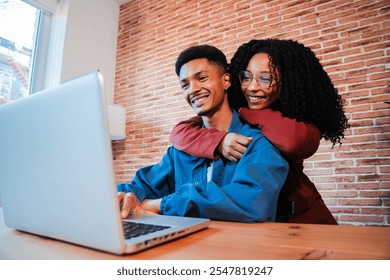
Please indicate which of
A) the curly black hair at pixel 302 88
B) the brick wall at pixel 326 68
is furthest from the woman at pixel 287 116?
the brick wall at pixel 326 68

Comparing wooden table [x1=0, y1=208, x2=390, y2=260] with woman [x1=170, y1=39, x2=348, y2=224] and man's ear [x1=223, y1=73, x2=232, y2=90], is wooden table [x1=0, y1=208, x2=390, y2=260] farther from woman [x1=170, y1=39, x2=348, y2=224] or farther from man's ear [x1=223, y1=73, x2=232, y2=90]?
man's ear [x1=223, y1=73, x2=232, y2=90]

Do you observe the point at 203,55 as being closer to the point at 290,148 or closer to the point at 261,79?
the point at 261,79

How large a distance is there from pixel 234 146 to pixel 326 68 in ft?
6.12

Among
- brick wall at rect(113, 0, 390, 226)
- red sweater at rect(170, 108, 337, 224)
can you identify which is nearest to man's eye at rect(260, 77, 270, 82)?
red sweater at rect(170, 108, 337, 224)

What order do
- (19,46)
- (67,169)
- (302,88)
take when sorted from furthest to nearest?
1. (19,46)
2. (302,88)
3. (67,169)

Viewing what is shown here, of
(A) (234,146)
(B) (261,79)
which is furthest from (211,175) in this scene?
(B) (261,79)

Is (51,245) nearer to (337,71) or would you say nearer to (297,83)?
(297,83)

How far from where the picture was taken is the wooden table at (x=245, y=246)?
1.35 feet

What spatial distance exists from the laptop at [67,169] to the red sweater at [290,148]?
1.69 ft

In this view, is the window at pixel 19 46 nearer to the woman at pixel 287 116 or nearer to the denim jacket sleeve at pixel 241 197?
the woman at pixel 287 116

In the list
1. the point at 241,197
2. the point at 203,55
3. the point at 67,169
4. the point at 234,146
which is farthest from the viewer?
the point at 203,55

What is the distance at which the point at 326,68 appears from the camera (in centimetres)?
239

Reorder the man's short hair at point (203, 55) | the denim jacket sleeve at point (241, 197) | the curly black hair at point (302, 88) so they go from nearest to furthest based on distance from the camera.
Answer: the denim jacket sleeve at point (241, 197)
the curly black hair at point (302, 88)
the man's short hair at point (203, 55)

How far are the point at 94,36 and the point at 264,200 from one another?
3585mm
